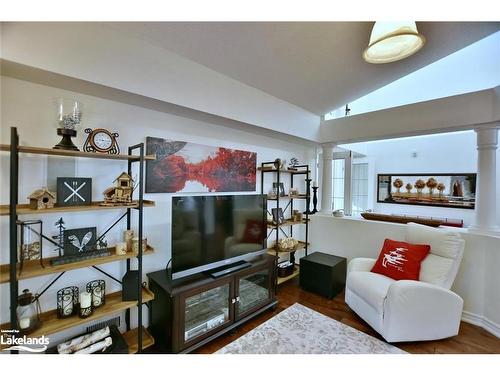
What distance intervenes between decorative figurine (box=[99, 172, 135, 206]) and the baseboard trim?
140 inches

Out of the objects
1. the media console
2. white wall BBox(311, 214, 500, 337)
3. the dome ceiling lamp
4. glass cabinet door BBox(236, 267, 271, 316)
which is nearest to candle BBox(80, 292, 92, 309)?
the media console

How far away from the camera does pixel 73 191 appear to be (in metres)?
1.47

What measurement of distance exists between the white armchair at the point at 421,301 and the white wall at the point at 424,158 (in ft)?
8.52

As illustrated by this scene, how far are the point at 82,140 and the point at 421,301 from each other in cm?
311

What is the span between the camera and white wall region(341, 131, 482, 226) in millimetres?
4098

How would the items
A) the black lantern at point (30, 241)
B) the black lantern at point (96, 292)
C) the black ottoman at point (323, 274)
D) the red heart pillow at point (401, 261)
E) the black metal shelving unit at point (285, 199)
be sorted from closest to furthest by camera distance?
the black lantern at point (30, 241)
the black lantern at point (96, 292)
the red heart pillow at point (401, 261)
the black ottoman at point (323, 274)
the black metal shelving unit at point (285, 199)

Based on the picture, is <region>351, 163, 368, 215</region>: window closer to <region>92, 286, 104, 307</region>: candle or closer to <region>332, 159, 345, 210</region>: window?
<region>332, 159, 345, 210</region>: window

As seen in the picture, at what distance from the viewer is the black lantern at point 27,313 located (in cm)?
128

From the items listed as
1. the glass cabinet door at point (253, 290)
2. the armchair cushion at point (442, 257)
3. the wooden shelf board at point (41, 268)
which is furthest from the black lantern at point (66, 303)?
the armchair cushion at point (442, 257)

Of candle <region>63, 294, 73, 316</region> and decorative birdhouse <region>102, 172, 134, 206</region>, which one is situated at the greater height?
decorative birdhouse <region>102, 172, 134, 206</region>

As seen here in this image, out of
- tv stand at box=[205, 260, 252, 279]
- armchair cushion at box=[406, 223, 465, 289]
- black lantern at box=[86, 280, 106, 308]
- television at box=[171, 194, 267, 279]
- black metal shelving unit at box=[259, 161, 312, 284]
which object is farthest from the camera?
black metal shelving unit at box=[259, 161, 312, 284]

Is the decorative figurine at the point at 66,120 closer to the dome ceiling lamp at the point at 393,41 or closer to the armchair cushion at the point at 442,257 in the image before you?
the dome ceiling lamp at the point at 393,41

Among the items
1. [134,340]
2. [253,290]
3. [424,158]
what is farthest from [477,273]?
[134,340]
